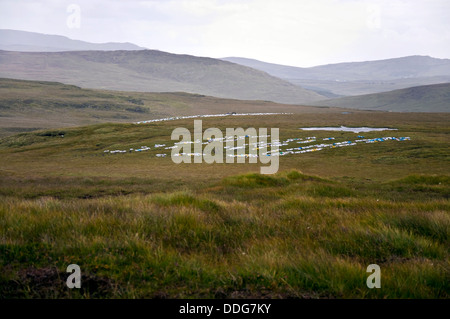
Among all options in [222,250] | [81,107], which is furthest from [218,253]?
[81,107]

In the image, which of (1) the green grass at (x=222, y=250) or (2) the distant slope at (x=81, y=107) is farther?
(2) the distant slope at (x=81, y=107)

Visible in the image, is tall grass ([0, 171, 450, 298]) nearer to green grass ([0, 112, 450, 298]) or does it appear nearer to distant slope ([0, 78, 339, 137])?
green grass ([0, 112, 450, 298])

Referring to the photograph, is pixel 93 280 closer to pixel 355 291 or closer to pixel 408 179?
Result: pixel 355 291

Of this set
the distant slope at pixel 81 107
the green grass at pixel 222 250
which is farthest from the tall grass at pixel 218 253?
the distant slope at pixel 81 107

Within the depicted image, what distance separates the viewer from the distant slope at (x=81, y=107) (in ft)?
365

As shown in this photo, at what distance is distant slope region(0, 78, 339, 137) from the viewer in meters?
111

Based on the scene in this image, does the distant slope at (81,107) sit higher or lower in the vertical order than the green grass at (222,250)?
higher

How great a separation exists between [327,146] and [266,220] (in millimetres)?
A: 44512

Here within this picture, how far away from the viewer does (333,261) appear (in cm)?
426

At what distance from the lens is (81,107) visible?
135 meters

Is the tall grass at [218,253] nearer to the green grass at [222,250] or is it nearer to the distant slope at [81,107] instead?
the green grass at [222,250]

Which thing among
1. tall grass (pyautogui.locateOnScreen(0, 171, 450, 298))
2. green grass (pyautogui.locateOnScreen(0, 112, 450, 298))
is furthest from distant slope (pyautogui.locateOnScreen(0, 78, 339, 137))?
tall grass (pyautogui.locateOnScreen(0, 171, 450, 298))

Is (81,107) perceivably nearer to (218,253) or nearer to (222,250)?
(222,250)

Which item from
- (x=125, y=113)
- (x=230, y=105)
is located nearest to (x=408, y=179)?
(x=125, y=113)
